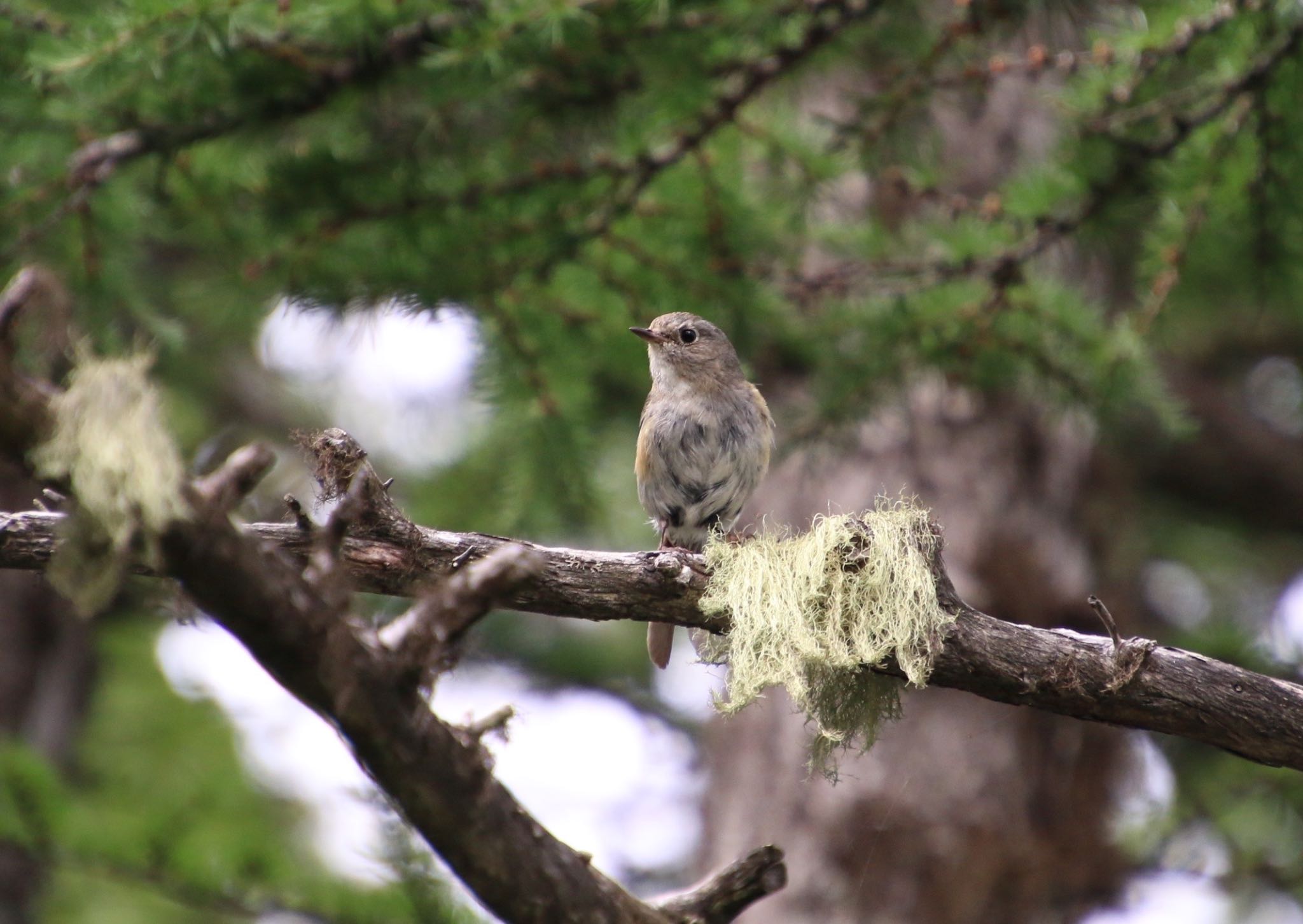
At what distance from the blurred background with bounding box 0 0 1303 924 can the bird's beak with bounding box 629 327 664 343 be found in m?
0.12

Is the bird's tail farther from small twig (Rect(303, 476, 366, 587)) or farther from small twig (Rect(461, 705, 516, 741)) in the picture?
small twig (Rect(303, 476, 366, 587))

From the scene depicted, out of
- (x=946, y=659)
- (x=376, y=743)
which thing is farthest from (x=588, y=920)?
(x=946, y=659)

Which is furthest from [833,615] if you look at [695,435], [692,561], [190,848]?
[190,848]

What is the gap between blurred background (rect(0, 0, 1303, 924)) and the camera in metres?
3.68

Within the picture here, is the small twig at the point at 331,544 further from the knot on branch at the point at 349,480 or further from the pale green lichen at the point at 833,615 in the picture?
the pale green lichen at the point at 833,615

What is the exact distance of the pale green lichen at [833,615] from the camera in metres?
2.56

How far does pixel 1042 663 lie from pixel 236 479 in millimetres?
1678

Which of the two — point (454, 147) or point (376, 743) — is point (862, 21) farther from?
point (376, 743)

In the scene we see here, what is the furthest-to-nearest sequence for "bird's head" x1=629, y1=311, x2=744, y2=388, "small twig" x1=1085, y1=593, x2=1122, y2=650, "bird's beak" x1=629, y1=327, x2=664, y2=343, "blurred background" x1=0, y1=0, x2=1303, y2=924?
"bird's head" x1=629, y1=311, x2=744, y2=388, "bird's beak" x1=629, y1=327, x2=664, y2=343, "blurred background" x1=0, y1=0, x2=1303, y2=924, "small twig" x1=1085, y1=593, x2=1122, y2=650

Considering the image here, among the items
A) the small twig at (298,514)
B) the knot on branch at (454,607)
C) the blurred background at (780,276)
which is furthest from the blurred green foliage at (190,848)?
the knot on branch at (454,607)

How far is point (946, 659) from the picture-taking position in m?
2.60

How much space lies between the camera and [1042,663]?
2.59 m

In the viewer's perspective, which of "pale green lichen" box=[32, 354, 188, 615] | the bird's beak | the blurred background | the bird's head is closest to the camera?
"pale green lichen" box=[32, 354, 188, 615]

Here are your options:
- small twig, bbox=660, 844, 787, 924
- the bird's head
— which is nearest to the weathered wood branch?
small twig, bbox=660, 844, 787, 924
